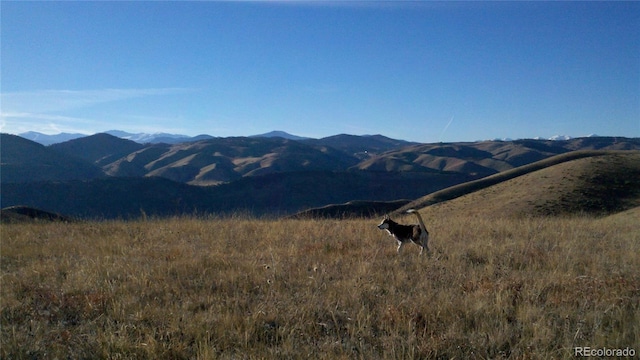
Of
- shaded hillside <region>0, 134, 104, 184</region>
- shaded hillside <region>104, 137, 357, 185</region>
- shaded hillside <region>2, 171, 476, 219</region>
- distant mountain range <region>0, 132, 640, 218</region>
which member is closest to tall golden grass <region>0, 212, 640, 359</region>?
distant mountain range <region>0, 132, 640, 218</region>

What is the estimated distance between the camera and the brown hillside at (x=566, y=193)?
1050 inches

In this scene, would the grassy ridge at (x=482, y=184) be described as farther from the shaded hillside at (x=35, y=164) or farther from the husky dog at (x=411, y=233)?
the shaded hillside at (x=35, y=164)

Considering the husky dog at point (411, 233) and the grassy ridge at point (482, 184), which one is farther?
the grassy ridge at point (482, 184)

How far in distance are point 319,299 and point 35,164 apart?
4990 inches

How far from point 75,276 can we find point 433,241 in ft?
21.6

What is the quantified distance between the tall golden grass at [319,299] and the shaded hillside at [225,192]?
175 ft

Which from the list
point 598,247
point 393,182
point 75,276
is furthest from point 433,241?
point 393,182

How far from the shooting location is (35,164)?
110m

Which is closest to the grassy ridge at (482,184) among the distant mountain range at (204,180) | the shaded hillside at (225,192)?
the distant mountain range at (204,180)

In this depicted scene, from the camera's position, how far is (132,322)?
4738mm

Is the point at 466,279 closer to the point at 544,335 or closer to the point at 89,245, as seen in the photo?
the point at 544,335

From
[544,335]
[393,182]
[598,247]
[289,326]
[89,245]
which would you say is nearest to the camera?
[544,335]

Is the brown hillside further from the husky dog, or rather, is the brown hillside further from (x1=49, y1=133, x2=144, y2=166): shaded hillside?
(x1=49, y1=133, x2=144, y2=166): shaded hillside

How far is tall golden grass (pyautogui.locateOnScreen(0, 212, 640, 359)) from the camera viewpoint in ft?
13.5
